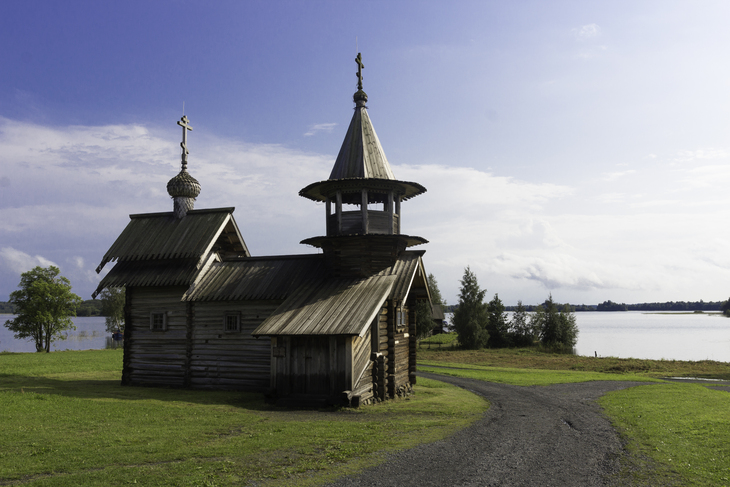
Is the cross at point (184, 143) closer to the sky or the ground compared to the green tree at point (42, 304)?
closer to the sky

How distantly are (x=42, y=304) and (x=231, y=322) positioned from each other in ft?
141

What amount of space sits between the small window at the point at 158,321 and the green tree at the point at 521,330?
47.1m

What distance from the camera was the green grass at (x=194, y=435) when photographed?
9766 mm

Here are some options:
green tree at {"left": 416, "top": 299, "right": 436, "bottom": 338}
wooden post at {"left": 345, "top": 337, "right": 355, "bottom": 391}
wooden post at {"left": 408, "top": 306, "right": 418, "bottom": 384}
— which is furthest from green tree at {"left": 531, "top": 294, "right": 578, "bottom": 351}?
wooden post at {"left": 345, "top": 337, "right": 355, "bottom": 391}

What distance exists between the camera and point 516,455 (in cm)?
1148

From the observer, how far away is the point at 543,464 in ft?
35.3

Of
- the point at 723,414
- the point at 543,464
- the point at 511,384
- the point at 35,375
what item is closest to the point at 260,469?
the point at 543,464

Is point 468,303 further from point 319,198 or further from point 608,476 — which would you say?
point 608,476

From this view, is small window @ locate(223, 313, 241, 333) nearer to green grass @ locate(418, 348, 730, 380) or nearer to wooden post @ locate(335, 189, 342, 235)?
wooden post @ locate(335, 189, 342, 235)

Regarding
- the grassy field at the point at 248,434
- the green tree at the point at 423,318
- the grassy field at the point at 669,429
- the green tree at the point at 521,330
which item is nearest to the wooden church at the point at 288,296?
the grassy field at the point at 248,434

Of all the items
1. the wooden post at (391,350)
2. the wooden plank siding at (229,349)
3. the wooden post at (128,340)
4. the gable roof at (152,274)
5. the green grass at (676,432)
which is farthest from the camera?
the wooden post at (128,340)

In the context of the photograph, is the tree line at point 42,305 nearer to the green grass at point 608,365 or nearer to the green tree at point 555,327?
the green grass at point 608,365

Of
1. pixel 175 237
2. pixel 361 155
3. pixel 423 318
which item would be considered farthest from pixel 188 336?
pixel 423 318

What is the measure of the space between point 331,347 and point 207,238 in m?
9.55
